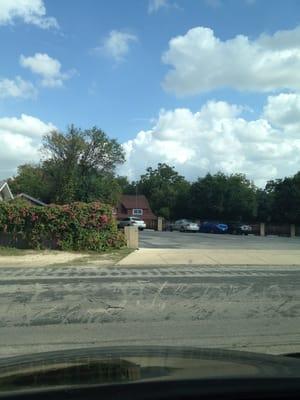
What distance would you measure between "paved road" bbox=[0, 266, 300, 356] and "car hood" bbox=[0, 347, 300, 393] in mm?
4730

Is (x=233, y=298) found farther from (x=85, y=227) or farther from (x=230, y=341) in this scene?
(x=85, y=227)

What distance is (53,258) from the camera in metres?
24.1

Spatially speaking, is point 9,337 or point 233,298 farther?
point 233,298

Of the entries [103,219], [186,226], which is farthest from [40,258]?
[186,226]

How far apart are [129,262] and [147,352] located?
18.9 m

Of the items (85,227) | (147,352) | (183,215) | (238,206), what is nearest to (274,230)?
(238,206)

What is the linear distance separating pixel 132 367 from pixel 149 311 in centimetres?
805

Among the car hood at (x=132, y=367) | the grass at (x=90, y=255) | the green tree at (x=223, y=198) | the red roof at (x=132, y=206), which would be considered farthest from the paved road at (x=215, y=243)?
the red roof at (x=132, y=206)

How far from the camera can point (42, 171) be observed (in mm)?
74625

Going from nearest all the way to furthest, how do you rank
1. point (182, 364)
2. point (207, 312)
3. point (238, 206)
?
1. point (182, 364)
2. point (207, 312)
3. point (238, 206)

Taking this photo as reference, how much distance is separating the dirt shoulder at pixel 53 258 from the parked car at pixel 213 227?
118 ft

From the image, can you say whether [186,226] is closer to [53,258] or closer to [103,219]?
[103,219]

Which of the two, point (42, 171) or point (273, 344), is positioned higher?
point (42, 171)

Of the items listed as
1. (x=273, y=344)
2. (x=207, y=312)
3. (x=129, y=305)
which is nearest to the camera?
(x=273, y=344)
